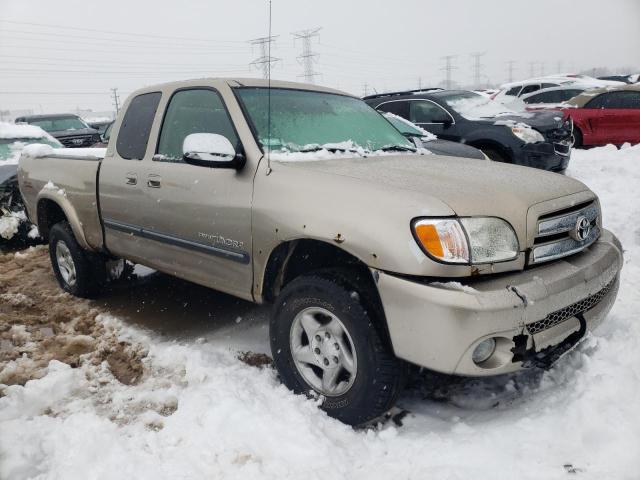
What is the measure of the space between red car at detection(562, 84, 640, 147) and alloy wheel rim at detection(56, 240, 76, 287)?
9995mm

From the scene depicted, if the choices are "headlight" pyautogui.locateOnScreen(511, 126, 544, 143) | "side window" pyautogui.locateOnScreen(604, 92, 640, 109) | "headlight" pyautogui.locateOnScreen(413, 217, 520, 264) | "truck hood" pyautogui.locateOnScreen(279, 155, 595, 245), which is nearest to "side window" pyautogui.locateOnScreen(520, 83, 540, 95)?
"side window" pyautogui.locateOnScreen(604, 92, 640, 109)

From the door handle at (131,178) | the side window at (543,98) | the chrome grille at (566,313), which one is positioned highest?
the side window at (543,98)

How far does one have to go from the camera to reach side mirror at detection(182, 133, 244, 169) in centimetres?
287

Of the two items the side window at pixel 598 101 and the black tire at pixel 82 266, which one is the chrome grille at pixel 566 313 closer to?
the black tire at pixel 82 266

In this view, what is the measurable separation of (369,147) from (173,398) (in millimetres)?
1961

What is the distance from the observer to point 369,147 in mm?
3428

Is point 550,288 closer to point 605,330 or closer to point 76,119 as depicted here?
point 605,330

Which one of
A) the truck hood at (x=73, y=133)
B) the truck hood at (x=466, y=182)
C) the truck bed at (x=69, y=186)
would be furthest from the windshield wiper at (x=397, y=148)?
the truck hood at (x=73, y=133)

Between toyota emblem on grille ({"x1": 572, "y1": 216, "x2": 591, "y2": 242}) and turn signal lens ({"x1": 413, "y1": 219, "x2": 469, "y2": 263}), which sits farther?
toyota emblem on grille ({"x1": 572, "y1": 216, "x2": 591, "y2": 242})

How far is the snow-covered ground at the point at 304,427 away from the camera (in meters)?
2.22

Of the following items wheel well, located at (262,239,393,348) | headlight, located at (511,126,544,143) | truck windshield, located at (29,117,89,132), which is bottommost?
wheel well, located at (262,239,393,348)

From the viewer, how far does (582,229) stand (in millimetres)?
2686

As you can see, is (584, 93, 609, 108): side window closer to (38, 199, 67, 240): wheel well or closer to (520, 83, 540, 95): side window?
(520, 83, 540, 95): side window

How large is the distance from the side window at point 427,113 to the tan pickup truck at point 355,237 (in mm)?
4712
